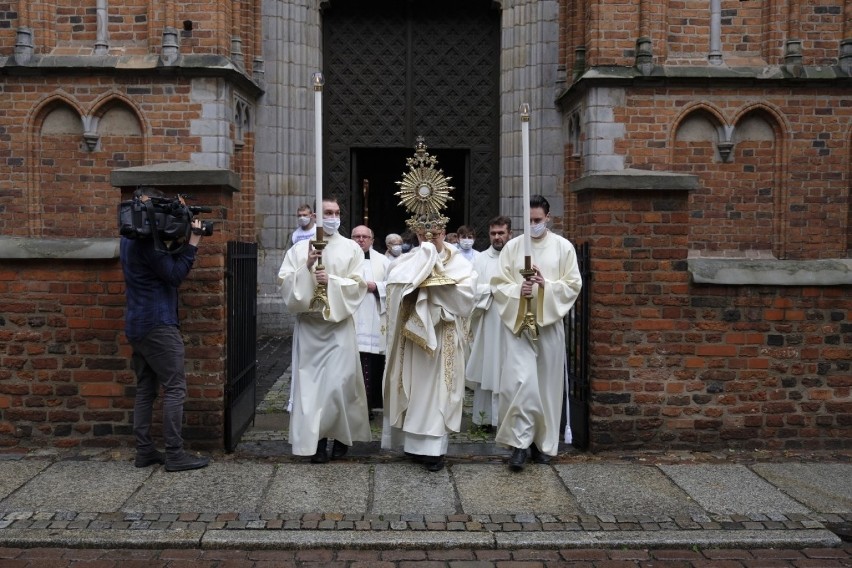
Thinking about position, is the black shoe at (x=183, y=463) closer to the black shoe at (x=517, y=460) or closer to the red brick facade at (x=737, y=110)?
the black shoe at (x=517, y=460)

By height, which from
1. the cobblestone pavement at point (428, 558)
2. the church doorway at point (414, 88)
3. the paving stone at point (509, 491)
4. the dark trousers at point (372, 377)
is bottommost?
Result: the cobblestone pavement at point (428, 558)

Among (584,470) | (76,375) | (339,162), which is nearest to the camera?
(584,470)

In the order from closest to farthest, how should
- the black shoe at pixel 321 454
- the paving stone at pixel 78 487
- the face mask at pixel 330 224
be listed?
the paving stone at pixel 78 487 → the black shoe at pixel 321 454 → the face mask at pixel 330 224

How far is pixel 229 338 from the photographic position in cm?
676

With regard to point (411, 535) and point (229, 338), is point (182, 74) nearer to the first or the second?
point (229, 338)

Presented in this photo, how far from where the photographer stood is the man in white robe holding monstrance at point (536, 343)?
619 centimetres

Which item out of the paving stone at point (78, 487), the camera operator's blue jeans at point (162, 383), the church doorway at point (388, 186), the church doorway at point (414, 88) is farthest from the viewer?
the church doorway at point (388, 186)

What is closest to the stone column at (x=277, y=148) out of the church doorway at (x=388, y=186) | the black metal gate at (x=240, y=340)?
the church doorway at (x=388, y=186)

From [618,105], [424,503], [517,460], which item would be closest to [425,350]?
[517,460]

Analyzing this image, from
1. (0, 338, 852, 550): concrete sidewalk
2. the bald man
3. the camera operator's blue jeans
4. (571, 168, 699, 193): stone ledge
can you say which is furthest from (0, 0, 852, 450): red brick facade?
(0, 338, 852, 550): concrete sidewalk

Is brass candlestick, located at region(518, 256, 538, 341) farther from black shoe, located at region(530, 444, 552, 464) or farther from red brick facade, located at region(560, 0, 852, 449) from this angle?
red brick facade, located at region(560, 0, 852, 449)

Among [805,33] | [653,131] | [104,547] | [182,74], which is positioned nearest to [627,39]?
[653,131]

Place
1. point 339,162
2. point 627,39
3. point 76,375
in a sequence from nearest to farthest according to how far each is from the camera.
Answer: point 76,375, point 627,39, point 339,162

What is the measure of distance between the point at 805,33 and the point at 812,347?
21.0 ft
